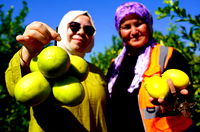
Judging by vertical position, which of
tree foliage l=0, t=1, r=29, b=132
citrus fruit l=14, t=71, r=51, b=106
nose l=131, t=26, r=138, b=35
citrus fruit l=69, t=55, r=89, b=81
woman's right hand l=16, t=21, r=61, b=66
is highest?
woman's right hand l=16, t=21, r=61, b=66

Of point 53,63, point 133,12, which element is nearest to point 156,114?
point 133,12

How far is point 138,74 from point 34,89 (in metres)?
1.71

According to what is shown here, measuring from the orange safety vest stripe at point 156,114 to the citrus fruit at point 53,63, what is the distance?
1.36 meters

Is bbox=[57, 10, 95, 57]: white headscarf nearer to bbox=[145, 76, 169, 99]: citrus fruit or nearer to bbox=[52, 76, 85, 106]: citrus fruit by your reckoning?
bbox=[145, 76, 169, 99]: citrus fruit

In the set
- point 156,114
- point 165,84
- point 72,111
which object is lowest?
point 156,114

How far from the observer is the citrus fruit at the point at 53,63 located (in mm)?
1272

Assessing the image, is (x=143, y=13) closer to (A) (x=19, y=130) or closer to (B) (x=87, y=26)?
(B) (x=87, y=26)

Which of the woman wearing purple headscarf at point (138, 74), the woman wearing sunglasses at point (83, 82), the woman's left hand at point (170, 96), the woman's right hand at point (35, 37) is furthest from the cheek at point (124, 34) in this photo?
the woman's right hand at point (35, 37)

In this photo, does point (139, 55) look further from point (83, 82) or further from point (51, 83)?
point (51, 83)

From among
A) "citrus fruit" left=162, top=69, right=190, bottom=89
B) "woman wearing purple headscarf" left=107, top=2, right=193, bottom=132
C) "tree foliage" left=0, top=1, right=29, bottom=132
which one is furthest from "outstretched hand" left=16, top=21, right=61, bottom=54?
"tree foliage" left=0, top=1, right=29, bottom=132

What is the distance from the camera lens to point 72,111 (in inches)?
80.2

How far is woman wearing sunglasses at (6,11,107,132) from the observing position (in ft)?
4.94

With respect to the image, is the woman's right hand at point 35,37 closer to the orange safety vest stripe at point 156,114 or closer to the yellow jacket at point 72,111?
the yellow jacket at point 72,111

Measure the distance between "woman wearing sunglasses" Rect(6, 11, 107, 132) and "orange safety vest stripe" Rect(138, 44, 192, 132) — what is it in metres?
0.46
